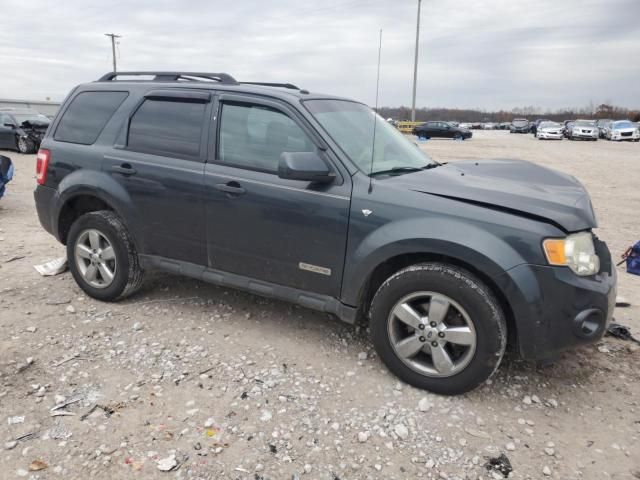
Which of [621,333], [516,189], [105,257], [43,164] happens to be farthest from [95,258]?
[621,333]

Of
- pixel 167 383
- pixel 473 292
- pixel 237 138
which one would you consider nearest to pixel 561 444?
pixel 473 292

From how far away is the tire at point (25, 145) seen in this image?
16969mm

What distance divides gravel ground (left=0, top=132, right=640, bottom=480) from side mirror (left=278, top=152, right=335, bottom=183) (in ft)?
4.30

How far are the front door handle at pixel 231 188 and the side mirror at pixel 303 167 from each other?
448 mm

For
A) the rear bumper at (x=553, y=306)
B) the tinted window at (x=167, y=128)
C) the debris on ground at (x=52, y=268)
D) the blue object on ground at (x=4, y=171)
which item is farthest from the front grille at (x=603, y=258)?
the blue object on ground at (x=4, y=171)

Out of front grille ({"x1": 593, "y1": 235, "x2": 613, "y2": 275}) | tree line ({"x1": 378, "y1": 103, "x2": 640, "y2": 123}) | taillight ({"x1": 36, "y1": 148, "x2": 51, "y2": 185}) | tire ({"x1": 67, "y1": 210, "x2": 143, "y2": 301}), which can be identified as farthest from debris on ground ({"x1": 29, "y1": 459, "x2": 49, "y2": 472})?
tree line ({"x1": 378, "y1": 103, "x2": 640, "y2": 123})

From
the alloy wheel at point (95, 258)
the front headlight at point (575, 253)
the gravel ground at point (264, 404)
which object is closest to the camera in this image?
the gravel ground at point (264, 404)

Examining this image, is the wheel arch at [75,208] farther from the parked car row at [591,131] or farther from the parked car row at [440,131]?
the parked car row at [591,131]

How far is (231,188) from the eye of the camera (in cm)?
352

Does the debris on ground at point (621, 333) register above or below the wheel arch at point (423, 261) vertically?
below

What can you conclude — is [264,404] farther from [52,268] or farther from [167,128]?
[52,268]

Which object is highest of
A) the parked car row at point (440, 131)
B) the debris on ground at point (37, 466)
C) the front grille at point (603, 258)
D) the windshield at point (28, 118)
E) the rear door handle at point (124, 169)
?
the parked car row at point (440, 131)

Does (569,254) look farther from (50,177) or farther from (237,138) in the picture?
(50,177)

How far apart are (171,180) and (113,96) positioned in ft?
3.65
